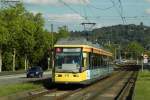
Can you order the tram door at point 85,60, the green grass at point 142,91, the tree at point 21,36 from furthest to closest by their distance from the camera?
1. the tree at point 21,36
2. the tram door at point 85,60
3. the green grass at point 142,91

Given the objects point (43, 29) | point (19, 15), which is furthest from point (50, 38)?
point (19, 15)

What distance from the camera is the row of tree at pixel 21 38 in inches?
3487

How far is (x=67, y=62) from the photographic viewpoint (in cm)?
3412

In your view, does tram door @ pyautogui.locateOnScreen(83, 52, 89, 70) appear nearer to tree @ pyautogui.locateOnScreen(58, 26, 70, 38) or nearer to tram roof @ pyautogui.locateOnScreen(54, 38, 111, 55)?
tram roof @ pyautogui.locateOnScreen(54, 38, 111, 55)

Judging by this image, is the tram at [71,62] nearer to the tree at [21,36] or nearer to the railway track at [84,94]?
the railway track at [84,94]

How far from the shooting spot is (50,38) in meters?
111

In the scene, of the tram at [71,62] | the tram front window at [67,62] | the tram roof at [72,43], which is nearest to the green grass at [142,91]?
the tram at [71,62]

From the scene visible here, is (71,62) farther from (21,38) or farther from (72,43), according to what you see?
(21,38)

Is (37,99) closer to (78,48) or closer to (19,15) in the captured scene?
(78,48)

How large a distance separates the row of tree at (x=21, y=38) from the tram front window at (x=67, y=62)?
48.7 meters

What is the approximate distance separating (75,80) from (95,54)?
22.1 feet

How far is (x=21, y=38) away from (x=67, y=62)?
61.0m

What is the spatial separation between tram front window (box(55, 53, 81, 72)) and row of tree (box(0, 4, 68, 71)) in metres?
48.7

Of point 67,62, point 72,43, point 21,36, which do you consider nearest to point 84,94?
point 67,62
